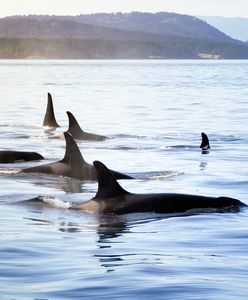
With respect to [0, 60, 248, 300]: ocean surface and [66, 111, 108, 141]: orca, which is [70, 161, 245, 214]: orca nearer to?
[0, 60, 248, 300]: ocean surface

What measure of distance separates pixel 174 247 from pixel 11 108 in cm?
3546

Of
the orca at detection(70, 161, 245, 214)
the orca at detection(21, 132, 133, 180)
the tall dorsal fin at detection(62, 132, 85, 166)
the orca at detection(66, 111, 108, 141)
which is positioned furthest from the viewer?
the orca at detection(66, 111, 108, 141)

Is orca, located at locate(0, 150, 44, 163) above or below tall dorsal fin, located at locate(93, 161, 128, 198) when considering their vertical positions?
below

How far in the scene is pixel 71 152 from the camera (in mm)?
16547

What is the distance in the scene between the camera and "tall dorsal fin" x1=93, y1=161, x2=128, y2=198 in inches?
480

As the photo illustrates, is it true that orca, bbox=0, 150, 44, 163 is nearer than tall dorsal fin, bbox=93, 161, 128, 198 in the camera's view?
No

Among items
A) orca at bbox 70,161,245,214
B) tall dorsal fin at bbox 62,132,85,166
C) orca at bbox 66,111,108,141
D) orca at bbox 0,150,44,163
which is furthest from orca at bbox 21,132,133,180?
orca at bbox 66,111,108,141

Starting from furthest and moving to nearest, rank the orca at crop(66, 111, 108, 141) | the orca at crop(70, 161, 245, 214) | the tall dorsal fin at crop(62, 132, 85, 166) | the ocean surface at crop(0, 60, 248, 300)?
the orca at crop(66, 111, 108, 141) → the tall dorsal fin at crop(62, 132, 85, 166) → the orca at crop(70, 161, 245, 214) → the ocean surface at crop(0, 60, 248, 300)

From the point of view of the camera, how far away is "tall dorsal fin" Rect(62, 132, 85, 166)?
53.0 ft

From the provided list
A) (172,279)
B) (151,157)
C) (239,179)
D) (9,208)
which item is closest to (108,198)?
(9,208)

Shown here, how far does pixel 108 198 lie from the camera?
12625mm

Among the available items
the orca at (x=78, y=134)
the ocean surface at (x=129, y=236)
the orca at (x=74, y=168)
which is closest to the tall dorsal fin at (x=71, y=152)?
the orca at (x=74, y=168)

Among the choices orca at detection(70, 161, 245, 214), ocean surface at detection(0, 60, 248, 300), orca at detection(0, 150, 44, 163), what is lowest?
ocean surface at detection(0, 60, 248, 300)

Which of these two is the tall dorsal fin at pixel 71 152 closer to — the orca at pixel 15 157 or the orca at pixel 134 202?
the orca at pixel 15 157
